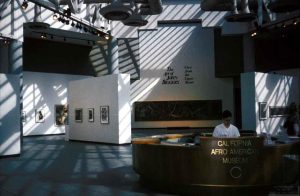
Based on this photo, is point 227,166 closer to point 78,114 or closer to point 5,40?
point 78,114

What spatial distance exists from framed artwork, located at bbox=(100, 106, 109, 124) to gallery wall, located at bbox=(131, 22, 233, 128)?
13453 millimetres

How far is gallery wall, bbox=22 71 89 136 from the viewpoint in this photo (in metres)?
29.4

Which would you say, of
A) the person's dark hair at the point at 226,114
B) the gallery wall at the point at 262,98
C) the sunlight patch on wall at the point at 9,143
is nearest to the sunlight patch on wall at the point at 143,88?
the gallery wall at the point at 262,98

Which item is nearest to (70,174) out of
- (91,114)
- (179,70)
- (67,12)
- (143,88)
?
(67,12)

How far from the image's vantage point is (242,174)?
332 inches

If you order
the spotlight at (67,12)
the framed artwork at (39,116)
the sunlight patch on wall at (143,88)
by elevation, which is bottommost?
the framed artwork at (39,116)

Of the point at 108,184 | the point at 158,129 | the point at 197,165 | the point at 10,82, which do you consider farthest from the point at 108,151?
the point at 158,129

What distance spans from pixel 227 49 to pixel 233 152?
25.6m

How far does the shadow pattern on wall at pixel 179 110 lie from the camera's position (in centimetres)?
3434

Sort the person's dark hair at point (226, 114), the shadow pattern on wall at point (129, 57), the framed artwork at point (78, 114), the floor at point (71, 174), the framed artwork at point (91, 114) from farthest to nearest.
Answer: the shadow pattern on wall at point (129, 57)
the framed artwork at point (78, 114)
the framed artwork at point (91, 114)
the floor at point (71, 174)
the person's dark hair at point (226, 114)

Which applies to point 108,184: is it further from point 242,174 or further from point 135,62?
point 135,62

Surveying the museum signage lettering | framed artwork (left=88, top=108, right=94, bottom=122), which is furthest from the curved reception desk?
framed artwork (left=88, top=108, right=94, bottom=122)

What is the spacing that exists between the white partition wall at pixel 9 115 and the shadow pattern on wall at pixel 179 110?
19.5 metres

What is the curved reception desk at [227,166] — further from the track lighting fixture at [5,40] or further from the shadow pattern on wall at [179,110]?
the shadow pattern on wall at [179,110]
